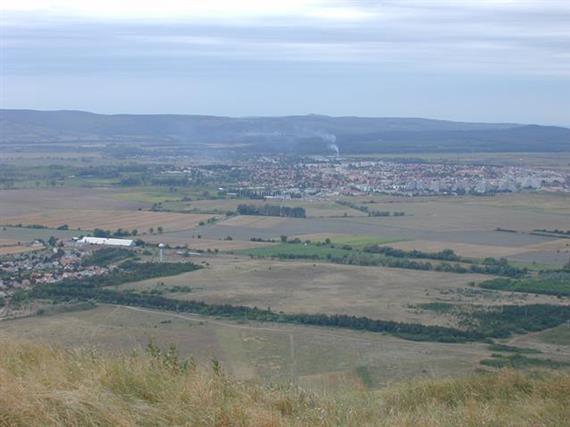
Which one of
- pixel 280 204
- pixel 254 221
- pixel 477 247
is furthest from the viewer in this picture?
pixel 280 204

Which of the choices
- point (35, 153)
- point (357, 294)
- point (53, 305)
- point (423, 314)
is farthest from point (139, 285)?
point (35, 153)

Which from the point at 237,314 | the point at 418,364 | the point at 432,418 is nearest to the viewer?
the point at 432,418

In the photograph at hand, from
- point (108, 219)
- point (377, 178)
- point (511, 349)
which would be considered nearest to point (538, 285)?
point (511, 349)

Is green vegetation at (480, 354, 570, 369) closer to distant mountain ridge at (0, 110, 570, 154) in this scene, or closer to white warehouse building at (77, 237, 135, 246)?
white warehouse building at (77, 237, 135, 246)

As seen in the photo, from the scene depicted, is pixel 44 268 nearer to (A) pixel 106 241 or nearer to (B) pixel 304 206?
(A) pixel 106 241

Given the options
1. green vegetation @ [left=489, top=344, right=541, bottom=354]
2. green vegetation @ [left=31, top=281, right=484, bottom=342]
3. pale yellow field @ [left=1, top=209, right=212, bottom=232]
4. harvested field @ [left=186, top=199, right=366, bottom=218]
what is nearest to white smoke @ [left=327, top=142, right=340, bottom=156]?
harvested field @ [left=186, top=199, right=366, bottom=218]

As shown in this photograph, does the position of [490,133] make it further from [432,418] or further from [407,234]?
[432,418]
